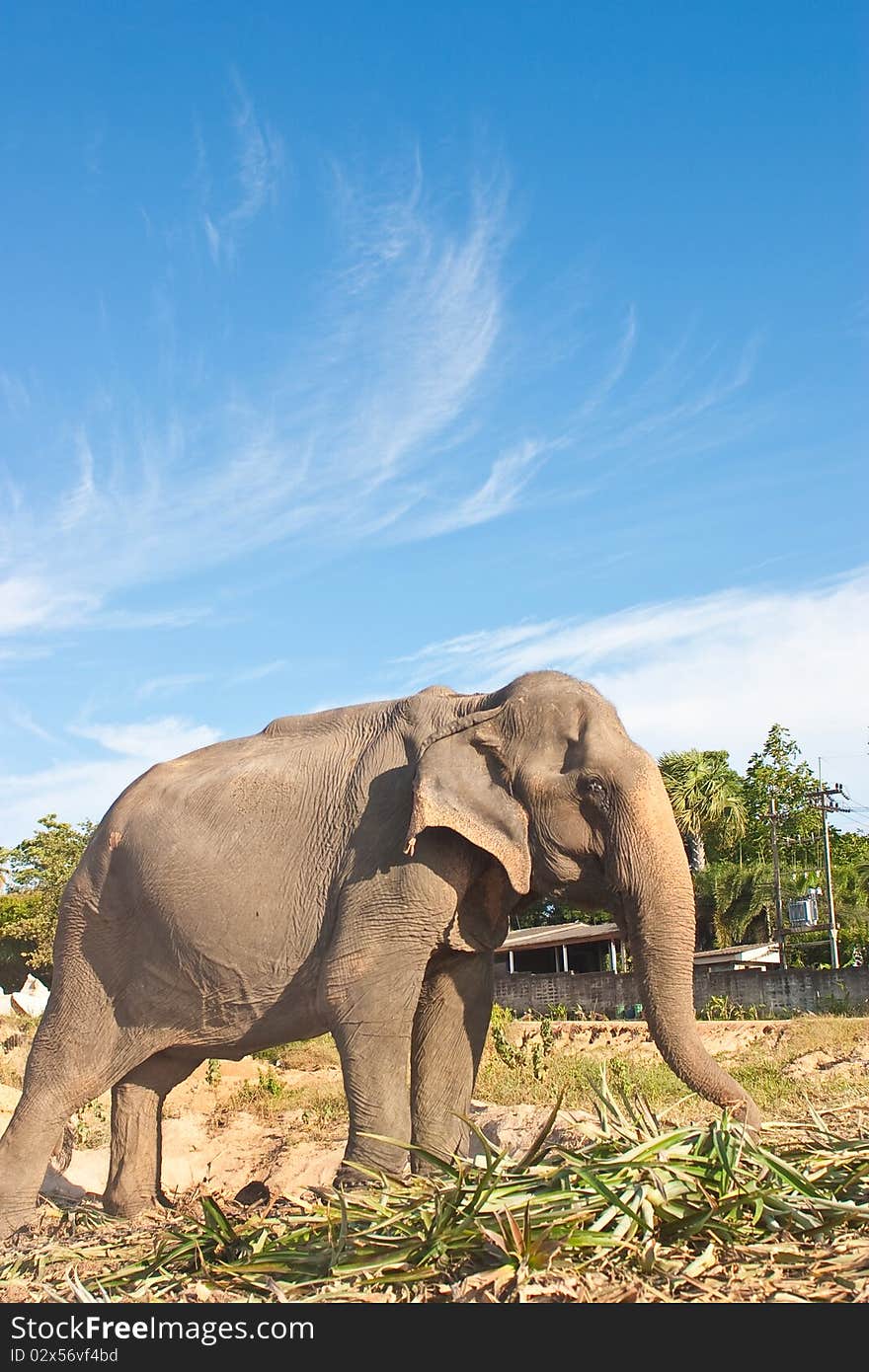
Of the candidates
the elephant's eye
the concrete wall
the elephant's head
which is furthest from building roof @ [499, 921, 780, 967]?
the elephant's eye

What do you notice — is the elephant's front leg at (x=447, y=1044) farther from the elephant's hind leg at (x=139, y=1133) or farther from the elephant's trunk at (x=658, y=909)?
the elephant's hind leg at (x=139, y=1133)

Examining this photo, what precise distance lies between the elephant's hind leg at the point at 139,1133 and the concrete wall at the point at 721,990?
17.7 meters

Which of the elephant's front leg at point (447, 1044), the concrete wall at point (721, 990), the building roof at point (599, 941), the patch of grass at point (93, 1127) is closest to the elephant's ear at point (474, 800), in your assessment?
the elephant's front leg at point (447, 1044)

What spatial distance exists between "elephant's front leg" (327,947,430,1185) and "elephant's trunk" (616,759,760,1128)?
1.10 metres

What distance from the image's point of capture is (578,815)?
21.5 ft

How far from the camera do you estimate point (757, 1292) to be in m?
3.48

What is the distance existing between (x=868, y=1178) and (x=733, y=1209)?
2.10 ft

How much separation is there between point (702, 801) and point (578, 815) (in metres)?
34.7

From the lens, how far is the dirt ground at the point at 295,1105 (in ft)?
34.2

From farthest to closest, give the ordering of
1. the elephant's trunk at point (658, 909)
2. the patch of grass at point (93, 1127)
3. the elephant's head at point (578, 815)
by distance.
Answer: the patch of grass at point (93, 1127) → the elephant's head at point (578, 815) → the elephant's trunk at point (658, 909)

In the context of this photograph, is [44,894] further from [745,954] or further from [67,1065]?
[67,1065]

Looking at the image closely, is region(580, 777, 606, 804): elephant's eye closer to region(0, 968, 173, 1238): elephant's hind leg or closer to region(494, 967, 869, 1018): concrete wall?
region(0, 968, 173, 1238): elephant's hind leg

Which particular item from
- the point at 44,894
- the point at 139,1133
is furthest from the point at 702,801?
the point at 139,1133

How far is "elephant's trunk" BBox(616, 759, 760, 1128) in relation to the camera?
619 cm
